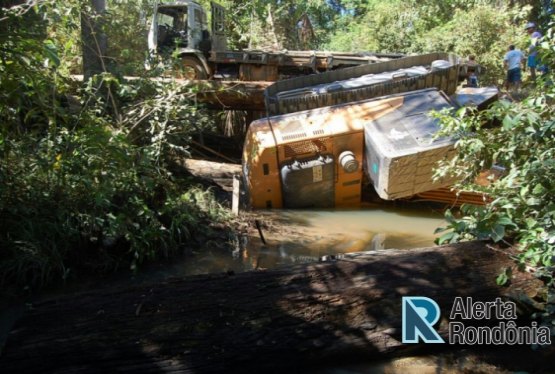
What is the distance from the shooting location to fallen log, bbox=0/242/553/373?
2.54 m

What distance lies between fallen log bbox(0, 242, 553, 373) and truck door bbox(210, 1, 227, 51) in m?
11.4

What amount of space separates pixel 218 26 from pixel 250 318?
39.4ft

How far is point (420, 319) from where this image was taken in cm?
277

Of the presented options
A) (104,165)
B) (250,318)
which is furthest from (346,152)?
(250,318)

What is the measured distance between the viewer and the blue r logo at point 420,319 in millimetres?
2732

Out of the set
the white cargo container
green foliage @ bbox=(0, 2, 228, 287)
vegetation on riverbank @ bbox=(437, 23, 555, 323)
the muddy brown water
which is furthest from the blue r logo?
the white cargo container

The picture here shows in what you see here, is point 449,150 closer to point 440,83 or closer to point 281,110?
point 440,83

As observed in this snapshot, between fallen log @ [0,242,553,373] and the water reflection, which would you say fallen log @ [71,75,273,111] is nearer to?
the water reflection

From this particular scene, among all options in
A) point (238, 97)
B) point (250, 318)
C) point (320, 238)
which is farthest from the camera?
point (238, 97)

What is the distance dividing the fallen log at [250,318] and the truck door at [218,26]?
37.3 feet

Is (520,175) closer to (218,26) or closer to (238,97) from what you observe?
(238,97)

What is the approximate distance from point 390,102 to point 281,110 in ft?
5.45

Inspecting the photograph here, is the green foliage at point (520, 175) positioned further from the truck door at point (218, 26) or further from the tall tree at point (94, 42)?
the truck door at point (218, 26)

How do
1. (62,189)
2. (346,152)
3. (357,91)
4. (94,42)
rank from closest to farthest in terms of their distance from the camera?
(62,189) < (346,152) < (94,42) < (357,91)
